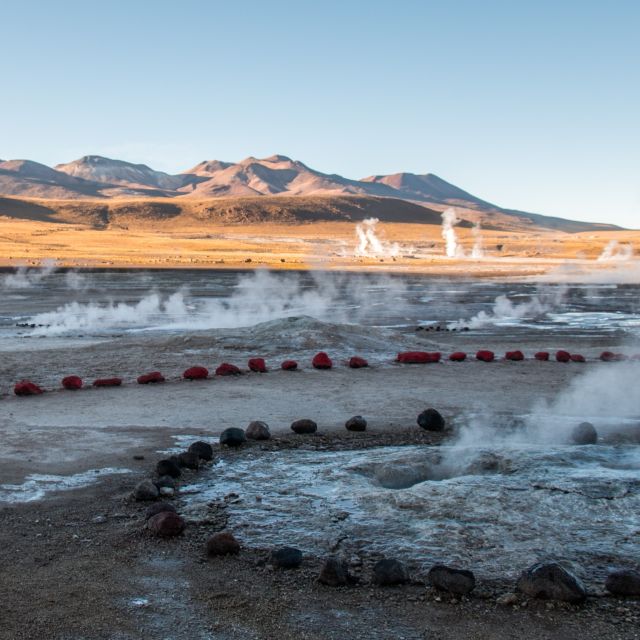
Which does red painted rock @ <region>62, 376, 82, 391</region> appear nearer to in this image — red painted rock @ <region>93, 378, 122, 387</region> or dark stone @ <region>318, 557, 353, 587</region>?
red painted rock @ <region>93, 378, 122, 387</region>

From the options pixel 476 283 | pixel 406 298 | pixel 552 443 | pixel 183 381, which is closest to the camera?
pixel 552 443

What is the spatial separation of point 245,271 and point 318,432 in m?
47.3

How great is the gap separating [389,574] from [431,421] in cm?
496

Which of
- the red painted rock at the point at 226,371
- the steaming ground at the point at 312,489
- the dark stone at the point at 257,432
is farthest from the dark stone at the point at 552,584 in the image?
the red painted rock at the point at 226,371

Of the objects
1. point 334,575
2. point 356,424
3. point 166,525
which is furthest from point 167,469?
point 334,575

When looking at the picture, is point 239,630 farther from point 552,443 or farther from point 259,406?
point 259,406

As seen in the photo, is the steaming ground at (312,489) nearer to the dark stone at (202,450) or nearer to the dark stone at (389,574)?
the dark stone at (389,574)

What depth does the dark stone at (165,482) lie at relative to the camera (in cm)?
830

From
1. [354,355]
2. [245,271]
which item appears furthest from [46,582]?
[245,271]

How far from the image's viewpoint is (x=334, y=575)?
6055mm

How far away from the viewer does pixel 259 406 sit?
12.7 metres

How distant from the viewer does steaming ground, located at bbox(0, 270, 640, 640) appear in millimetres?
5598

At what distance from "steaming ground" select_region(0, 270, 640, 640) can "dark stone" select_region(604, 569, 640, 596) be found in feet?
0.41

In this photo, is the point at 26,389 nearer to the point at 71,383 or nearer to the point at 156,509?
the point at 71,383
